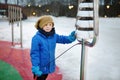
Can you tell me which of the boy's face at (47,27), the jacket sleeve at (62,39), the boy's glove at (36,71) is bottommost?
the boy's glove at (36,71)

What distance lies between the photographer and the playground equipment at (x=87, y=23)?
2635 millimetres

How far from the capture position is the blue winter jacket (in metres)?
3.75

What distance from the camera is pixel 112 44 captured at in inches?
393

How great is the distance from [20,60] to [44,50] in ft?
12.6

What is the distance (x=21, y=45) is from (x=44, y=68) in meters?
5.76

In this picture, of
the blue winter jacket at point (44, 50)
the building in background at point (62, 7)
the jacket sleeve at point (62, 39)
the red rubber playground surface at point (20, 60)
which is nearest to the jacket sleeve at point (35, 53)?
the blue winter jacket at point (44, 50)

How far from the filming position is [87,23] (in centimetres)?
267

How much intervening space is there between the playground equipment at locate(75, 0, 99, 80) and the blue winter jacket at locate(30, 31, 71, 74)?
107 cm

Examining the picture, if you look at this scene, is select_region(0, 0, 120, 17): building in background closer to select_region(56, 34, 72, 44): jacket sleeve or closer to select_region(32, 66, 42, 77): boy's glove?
select_region(56, 34, 72, 44): jacket sleeve

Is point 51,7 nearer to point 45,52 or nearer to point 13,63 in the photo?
point 13,63

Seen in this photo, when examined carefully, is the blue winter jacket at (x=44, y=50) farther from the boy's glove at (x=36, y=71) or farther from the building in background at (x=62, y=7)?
the building in background at (x=62, y=7)

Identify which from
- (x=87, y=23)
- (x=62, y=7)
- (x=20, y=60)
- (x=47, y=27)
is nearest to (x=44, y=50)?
(x=47, y=27)

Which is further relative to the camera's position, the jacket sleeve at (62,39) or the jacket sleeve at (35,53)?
the jacket sleeve at (62,39)

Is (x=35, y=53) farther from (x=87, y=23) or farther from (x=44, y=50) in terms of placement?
(x=87, y=23)
